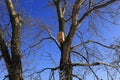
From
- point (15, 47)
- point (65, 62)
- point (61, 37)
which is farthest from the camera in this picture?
point (61, 37)

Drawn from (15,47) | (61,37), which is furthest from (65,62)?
(15,47)

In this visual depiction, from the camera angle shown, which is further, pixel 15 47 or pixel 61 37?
pixel 61 37

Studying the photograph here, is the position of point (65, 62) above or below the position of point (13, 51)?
below

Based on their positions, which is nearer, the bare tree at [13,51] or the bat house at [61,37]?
the bare tree at [13,51]

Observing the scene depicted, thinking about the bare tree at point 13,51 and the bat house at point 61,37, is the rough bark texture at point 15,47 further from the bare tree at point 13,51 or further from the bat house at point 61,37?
the bat house at point 61,37

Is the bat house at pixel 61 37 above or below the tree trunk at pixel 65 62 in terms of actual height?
above

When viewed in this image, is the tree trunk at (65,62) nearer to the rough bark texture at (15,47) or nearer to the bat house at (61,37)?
the bat house at (61,37)

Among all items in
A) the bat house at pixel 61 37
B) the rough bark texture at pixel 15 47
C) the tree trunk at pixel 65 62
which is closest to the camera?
the rough bark texture at pixel 15 47

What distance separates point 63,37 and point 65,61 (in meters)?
0.87

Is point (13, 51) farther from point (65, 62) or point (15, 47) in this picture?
point (65, 62)

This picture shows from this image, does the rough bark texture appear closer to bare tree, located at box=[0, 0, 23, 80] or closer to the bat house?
bare tree, located at box=[0, 0, 23, 80]

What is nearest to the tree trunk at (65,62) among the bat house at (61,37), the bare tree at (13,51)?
the bat house at (61,37)

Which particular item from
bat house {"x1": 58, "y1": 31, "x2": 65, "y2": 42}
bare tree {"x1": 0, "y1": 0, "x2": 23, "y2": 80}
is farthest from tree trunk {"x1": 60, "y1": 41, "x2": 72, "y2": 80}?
bare tree {"x1": 0, "y1": 0, "x2": 23, "y2": 80}

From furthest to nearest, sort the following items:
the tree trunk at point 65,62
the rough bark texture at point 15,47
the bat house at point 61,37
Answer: the bat house at point 61,37
the tree trunk at point 65,62
the rough bark texture at point 15,47
